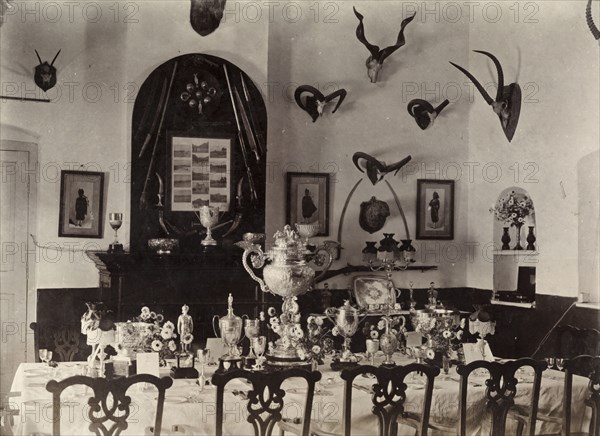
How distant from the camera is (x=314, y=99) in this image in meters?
8.01

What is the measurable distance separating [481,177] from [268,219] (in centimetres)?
240

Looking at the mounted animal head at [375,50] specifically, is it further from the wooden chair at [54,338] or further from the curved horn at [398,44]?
the wooden chair at [54,338]

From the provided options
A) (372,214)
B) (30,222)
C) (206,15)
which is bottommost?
(30,222)

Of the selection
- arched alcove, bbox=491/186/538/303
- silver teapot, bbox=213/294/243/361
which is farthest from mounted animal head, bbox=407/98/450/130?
silver teapot, bbox=213/294/243/361

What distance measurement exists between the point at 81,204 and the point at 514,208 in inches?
167

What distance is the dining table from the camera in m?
3.83

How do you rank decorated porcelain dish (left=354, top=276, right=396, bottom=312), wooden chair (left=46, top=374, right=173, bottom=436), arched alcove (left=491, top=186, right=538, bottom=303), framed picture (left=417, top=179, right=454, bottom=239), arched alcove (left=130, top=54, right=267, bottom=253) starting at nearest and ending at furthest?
1. wooden chair (left=46, top=374, right=173, bottom=436)
2. arched alcove (left=130, top=54, right=267, bottom=253)
3. arched alcove (left=491, top=186, right=538, bottom=303)
4. decorated porcelain dish (left=354, top=276, right=396, bottom=312)
5. framed picture (left=417, top=179, right=454, bottom=239)

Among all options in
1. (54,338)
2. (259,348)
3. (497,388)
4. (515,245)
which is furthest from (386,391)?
(515,245)

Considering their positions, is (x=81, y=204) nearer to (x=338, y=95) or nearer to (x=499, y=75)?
(x=338, y=95)

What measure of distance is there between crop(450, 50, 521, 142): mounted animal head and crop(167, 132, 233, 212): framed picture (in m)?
2.56

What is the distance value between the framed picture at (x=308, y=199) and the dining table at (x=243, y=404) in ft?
10.7

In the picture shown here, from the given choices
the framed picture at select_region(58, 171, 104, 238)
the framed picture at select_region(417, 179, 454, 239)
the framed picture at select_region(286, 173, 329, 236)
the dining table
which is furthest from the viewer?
the framed picture at select_region(417, 179, 454, 239)

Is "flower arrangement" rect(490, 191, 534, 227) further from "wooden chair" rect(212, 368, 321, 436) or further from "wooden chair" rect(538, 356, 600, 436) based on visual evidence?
"wooden chair" rect(212, 368, 321, 436)

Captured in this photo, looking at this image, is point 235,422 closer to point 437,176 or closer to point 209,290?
point 209,290
